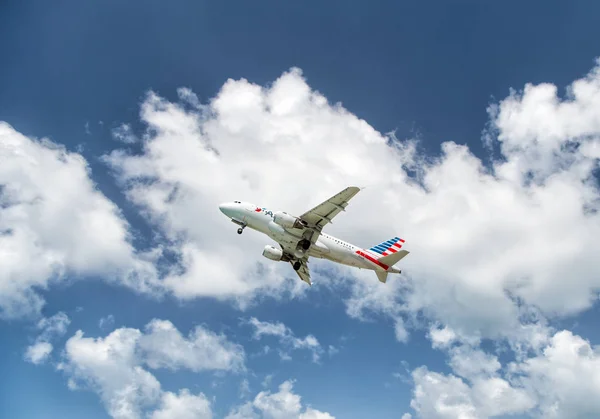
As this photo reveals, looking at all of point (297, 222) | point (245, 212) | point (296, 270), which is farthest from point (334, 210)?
point (296, 270)

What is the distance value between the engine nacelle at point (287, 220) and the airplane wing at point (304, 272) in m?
15.8

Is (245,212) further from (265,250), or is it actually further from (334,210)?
(334,210)

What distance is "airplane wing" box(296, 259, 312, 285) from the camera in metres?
84.4

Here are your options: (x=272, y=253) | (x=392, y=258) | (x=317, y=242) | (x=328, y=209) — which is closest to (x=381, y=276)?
(x=392, y=258)

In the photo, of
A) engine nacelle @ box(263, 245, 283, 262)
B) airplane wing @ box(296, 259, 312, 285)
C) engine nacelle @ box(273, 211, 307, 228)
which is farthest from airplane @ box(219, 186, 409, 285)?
airplane wing @ box(296, 259, 312, 285)

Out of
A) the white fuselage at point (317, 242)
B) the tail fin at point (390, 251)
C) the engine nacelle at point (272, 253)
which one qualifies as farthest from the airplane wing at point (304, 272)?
the tail fin at point (390, 251)

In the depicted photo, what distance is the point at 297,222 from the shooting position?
228ft

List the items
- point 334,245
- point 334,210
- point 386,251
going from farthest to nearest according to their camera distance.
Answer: point 386,251, point 334,245, point 334,210

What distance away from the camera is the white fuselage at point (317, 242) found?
243 feet

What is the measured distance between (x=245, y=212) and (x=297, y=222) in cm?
1035

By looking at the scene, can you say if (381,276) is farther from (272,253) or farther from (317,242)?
(272,253)

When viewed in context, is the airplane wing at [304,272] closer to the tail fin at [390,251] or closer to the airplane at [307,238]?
the airplane at [307,238]

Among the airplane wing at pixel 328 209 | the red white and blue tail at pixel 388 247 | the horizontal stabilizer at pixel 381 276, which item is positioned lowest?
the horizontal stabilizer at pixel 381 276

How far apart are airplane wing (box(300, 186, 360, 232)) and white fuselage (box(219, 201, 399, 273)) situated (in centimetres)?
456
